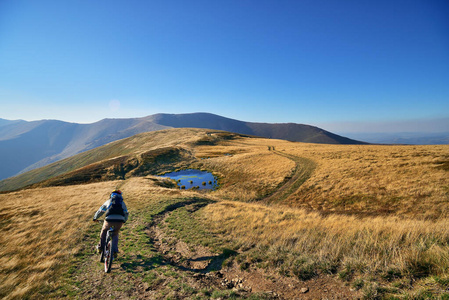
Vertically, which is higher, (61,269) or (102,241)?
(102,241)

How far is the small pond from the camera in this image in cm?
4252

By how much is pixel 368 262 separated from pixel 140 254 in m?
11.4

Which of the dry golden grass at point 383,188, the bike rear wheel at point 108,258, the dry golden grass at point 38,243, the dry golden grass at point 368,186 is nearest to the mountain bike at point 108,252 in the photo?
the bike rear wheel at point 108,258

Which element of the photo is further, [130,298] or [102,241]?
[102,241]

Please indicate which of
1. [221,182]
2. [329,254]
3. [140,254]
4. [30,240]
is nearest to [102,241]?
[140,254]

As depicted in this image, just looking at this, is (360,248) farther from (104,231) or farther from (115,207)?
(104,231)

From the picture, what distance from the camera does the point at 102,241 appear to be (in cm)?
966

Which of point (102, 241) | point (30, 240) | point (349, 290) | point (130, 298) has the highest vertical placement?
point (349, 290)

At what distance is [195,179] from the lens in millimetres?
48438

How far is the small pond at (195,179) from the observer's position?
42.5 m

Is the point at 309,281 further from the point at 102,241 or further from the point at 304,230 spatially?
the point at 102,241

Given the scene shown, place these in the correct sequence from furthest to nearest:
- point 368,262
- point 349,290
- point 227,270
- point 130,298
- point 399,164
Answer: point 399,164, point 227,270, point 130,298, point 368,262, point 349,290

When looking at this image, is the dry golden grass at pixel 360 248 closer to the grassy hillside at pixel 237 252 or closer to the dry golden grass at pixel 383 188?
the grassy hillside at pixel 237 252

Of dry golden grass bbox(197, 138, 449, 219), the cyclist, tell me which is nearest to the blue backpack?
the cyclist
